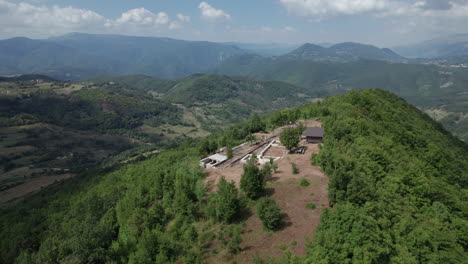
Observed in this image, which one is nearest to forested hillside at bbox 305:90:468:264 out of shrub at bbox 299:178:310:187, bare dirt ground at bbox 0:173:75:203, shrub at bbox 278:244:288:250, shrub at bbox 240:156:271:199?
shrub at bbox 278:244:288:250

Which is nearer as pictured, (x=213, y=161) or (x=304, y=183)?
(x=304, y=183)

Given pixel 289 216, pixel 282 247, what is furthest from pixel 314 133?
pixel 282 247

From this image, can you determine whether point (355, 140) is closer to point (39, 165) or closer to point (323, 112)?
point (323, 112)

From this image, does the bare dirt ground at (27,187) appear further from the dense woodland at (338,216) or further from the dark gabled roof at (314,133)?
the dark gabled roof at (314,133)

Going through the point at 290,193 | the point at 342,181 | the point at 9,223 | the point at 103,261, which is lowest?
the point at 9,223

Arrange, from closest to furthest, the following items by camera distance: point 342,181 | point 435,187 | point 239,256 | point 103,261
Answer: point 239,256 → point 342,181 → point 103,261 → point 435,187

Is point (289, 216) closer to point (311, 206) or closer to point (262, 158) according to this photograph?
point (311, 206)

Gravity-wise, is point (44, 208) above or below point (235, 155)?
below

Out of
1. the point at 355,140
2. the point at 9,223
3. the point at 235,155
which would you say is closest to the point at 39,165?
the point at 9,223
